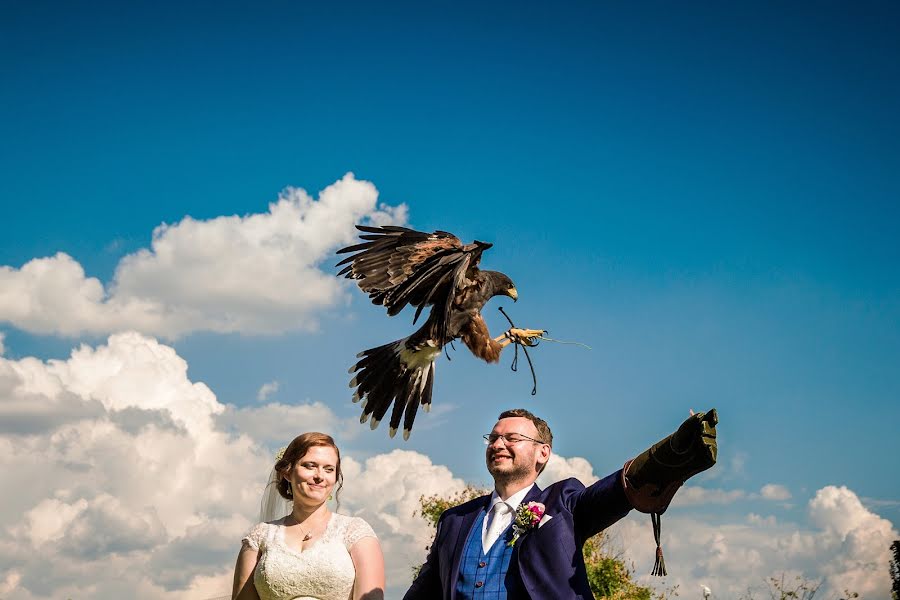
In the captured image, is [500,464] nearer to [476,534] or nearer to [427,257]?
[476,534]

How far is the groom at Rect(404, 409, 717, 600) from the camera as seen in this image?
3.16 m

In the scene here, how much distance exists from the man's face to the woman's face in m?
0.75

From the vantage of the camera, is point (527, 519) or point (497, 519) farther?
point (497, 519)

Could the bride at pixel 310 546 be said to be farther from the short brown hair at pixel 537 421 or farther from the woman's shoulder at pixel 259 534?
the short brown hair at pixel 537 421

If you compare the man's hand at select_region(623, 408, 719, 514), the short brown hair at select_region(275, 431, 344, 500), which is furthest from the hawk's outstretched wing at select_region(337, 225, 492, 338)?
the man's hand at select_region(623, 408, 719, 514)

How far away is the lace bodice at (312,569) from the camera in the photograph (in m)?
3.75

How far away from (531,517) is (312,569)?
102 cm

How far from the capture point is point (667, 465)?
3039mm

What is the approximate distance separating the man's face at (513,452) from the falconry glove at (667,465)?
46cm

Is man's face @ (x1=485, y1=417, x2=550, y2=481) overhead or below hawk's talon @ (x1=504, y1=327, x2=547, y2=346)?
below

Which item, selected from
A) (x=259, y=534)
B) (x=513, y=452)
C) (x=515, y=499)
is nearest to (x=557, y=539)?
(x=515, y=499)

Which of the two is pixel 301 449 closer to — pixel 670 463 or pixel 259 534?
pixel 259 534

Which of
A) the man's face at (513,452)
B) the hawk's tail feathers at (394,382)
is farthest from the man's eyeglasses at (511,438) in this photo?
the hawk's tail feathers at (394,382)

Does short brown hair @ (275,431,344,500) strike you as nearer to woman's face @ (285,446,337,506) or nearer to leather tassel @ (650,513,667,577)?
woman's face @ (285,446,337,506)
